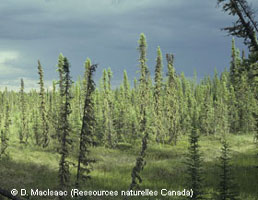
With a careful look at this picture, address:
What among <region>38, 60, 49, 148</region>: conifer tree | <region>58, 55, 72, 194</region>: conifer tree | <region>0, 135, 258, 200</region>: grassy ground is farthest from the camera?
<region>38, 60, 49, 148</region>: conifer tree

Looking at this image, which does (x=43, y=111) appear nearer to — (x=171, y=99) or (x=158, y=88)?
(x=158, y=88)

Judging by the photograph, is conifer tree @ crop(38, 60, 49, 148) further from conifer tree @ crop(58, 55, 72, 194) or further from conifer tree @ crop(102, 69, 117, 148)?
conifer tree @ crop(58, 55, 72, 194)

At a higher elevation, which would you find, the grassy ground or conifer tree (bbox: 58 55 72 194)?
conifer tree (bbox: 58 55 72 194)

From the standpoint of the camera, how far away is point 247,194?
18828 millimetres

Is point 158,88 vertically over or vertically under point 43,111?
over

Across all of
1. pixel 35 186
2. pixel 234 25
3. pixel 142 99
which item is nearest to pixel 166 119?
pixel 142 99

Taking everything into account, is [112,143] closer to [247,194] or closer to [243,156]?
[243,156]

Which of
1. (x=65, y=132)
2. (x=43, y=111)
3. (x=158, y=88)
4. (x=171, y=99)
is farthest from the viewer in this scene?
(x=171, y=99)

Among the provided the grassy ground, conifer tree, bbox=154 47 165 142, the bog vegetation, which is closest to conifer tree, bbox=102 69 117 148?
the bog vegetation

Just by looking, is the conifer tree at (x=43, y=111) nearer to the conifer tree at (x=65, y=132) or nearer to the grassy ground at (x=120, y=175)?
the grassy ground at (x=120, y=175)

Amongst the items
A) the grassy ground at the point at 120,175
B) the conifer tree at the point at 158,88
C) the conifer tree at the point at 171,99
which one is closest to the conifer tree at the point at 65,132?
the grassy ground at the point at 120,175

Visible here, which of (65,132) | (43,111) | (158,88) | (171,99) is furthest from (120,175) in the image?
(171,99)

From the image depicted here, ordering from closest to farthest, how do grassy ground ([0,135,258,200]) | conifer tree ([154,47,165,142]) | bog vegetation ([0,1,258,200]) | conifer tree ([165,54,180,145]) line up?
bog vegetation ([0,1,258,200])
grassy ground ([0,135,258,200])
conifer tree ([154,47,165,142])
conifer tree ([165,54,180,145])

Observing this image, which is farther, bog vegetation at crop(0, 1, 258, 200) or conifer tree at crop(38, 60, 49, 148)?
conifer tree at crop(38, 60, 49, 148)
